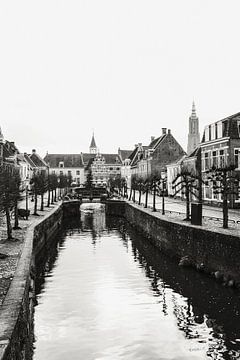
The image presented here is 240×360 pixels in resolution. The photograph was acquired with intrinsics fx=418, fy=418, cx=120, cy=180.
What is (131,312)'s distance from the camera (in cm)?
1644

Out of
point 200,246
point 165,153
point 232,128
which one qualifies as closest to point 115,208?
point 165,153

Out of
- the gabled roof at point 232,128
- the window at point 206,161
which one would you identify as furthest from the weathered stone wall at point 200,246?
the window at point 206,161

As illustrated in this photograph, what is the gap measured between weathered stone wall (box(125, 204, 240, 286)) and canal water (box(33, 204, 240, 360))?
0.79 metres

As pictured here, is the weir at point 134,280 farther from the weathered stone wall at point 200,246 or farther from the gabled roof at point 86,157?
the gabled roof at point 86,157

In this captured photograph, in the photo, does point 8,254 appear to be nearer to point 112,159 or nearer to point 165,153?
point 165,153

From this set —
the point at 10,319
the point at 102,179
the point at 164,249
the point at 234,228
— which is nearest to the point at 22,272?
the point at 10,319

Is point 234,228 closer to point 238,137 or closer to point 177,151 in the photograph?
point 238,137

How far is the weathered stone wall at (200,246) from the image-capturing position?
18922 millimetres

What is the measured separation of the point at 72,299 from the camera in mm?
18000

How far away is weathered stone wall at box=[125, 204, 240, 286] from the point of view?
18.9m

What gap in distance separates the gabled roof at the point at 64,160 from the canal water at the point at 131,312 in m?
105

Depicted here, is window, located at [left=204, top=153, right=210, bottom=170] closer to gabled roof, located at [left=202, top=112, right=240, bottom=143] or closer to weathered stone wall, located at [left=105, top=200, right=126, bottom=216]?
gabled roof, located at [left=202, top=112, right=240, bottom=143]

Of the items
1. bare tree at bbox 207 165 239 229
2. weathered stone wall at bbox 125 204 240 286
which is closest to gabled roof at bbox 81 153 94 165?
weathered stone wall at bbox 125 204 240 286

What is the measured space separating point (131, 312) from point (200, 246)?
7394 millimetres
